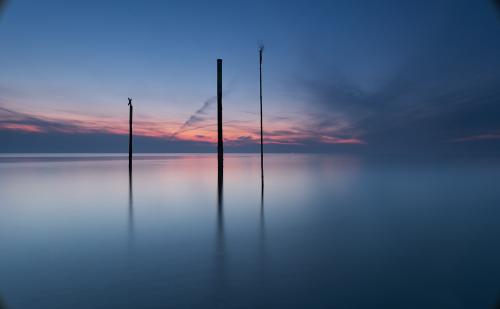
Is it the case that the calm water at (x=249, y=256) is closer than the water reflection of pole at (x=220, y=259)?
Yes

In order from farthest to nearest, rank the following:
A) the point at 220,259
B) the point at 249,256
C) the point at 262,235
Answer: the point at 262,235, the point at 249,256, the point at 220,259

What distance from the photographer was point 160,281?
7.75 metres

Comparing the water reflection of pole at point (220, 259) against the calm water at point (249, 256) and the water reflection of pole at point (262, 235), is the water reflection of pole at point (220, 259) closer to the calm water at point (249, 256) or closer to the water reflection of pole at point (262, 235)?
the calm water at point (249, 256)

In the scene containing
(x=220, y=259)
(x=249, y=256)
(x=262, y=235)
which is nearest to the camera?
(x=220, y=259)

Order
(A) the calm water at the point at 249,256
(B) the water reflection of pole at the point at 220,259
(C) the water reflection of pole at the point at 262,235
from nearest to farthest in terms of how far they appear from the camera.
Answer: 1. (A) the calm water at the point at 249,256
2. (B) the water reflection of pole at the point at 220,259
3. (C) the water reflection of pole at the point at 262,235

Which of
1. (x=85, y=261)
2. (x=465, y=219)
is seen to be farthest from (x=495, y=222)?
(x=85, y=261)

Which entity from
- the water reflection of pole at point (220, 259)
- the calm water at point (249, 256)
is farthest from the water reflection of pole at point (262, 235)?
the water reflection of pole at point (220, 259)

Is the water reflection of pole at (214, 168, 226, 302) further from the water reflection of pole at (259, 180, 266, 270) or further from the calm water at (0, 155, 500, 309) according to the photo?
the water reflection of pole at (259, 180, 266, 270)

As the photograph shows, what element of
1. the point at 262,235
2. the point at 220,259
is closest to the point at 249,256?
the point at 220,259

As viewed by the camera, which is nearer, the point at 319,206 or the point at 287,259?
the point at 287,259

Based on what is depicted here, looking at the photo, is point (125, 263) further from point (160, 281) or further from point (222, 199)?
point (222, 199)

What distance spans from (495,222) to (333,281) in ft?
42.3

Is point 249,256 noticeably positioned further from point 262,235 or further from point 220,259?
point 262,235

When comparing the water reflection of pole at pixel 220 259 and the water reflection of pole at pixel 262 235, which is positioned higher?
the water reflection of pole at pixel 262 235
